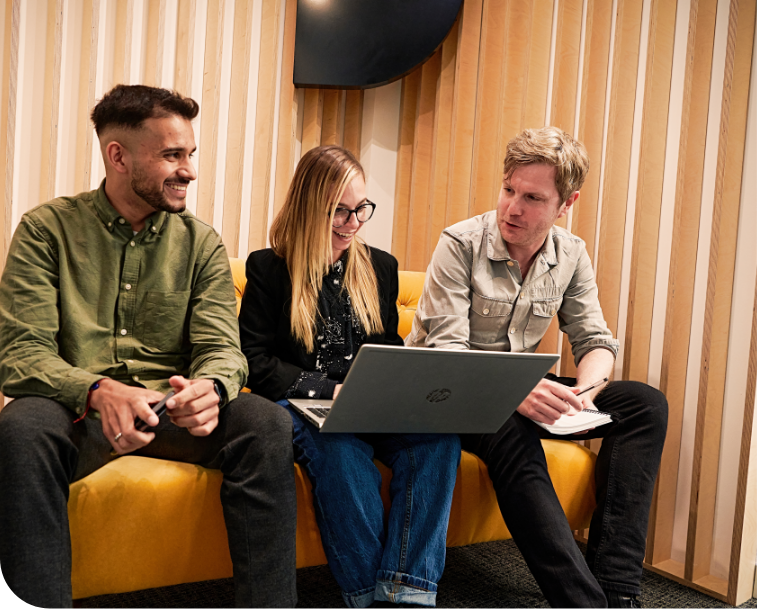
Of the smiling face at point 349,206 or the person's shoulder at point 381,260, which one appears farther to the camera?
the person's shoulder at point 381,260

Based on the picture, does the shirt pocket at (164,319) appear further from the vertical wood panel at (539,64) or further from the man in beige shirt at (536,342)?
the vertical wood panel at (539,64)

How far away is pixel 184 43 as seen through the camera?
241cm

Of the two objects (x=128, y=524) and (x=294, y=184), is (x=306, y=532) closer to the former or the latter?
(x=128, y=524)

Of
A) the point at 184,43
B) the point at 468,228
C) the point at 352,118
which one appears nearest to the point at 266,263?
the point at 468,228

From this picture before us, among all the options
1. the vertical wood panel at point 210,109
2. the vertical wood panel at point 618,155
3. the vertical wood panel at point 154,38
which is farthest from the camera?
the vertical wood panel at point 210,109

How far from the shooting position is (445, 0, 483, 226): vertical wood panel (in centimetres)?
268

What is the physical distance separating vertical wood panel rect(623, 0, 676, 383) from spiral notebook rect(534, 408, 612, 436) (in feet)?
1.67

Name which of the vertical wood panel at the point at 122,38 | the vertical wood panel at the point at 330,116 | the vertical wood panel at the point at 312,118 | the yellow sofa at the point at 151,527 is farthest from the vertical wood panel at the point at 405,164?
the yellow sofa at the point at 151,527

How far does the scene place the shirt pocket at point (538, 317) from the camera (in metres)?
1.85

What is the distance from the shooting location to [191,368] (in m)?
1.49

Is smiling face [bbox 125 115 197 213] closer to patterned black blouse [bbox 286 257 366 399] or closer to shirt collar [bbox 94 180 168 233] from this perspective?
shirt collar [bbox 94 180 168 233]

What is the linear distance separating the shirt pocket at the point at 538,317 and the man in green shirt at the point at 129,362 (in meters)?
0.81

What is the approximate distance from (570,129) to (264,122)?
1193 mm

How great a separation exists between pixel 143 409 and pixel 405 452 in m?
0.58
